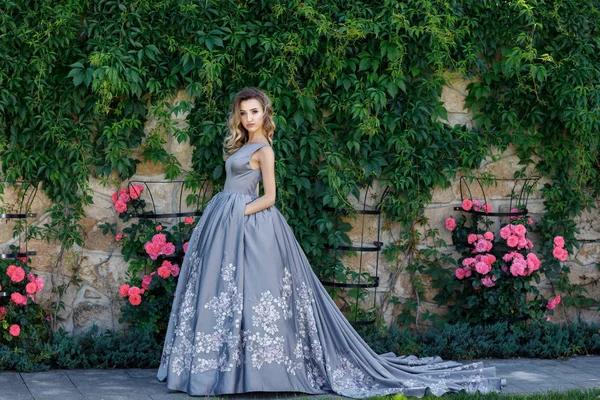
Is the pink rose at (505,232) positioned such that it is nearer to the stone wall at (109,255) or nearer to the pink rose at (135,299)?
the stone wall at (109,255)

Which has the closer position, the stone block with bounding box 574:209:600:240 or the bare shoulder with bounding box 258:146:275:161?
the bare shoulder with bounding box 258:146:275:161

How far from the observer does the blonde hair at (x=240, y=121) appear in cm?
407

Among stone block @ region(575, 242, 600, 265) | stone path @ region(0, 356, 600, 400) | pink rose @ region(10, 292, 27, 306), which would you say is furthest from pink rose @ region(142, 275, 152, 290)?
stone block @ region(575, 242, 600, 265)

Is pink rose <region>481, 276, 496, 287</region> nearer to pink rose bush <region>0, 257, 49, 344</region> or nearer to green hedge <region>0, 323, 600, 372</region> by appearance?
green hedge <region>0, 323, 600, 372</region>

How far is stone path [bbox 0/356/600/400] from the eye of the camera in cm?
383

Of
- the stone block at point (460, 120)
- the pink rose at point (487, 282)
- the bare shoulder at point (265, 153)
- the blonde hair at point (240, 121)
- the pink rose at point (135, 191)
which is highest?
the stone block at point (460, 120)

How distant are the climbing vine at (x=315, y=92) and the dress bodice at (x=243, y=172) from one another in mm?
643

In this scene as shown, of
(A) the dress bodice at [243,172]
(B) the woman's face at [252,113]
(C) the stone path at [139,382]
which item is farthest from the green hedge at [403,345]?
(B) the woman's face at [252,113]

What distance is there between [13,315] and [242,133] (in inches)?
62.1

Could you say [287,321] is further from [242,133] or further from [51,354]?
[51,354]

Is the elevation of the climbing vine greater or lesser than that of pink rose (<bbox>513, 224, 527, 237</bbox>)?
greater

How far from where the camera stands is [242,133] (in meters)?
4.13

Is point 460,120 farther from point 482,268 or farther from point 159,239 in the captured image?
point 159,239

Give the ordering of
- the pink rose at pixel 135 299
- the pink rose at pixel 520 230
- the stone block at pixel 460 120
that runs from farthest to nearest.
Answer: the stone block at pixel 460 120
the pink rose at pixel 520 230
the pink rose at pixel 135 299
